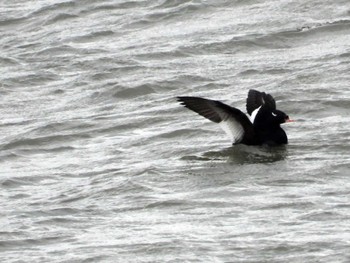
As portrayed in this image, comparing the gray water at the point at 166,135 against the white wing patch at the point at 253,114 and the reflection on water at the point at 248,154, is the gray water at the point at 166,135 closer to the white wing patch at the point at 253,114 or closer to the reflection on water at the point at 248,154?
the reflection on water at the point at 248,154

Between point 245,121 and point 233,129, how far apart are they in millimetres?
178

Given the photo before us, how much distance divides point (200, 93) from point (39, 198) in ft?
13.4

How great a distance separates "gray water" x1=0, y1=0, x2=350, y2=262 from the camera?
30.8 ft

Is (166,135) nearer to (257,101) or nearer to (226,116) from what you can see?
(257,101)

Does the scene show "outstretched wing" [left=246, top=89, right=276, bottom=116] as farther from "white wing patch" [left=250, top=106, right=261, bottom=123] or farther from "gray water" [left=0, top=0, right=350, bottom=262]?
"gray water" [left=0, top=0, right=350, bottom=262]

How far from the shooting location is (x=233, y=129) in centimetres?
1218

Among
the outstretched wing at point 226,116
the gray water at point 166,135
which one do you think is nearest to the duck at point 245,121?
the outstretched wing at point 226,116

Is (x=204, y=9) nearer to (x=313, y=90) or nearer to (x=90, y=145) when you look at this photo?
(x=313, y=90)

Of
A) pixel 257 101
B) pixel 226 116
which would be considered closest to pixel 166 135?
pixel 257 101

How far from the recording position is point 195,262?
8.80m

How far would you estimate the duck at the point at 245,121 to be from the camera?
1197cm

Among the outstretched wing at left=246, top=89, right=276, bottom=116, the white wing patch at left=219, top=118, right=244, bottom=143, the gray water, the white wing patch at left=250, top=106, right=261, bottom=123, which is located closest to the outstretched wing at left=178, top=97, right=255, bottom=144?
the white wing patch at left=219, top=118, right=244, bottom=143

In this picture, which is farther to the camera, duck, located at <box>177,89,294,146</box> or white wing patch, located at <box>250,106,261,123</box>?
white wing patch, located at <box>250,106,261,123</box>

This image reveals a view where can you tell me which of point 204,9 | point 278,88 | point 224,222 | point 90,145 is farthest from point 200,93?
point 224,222
